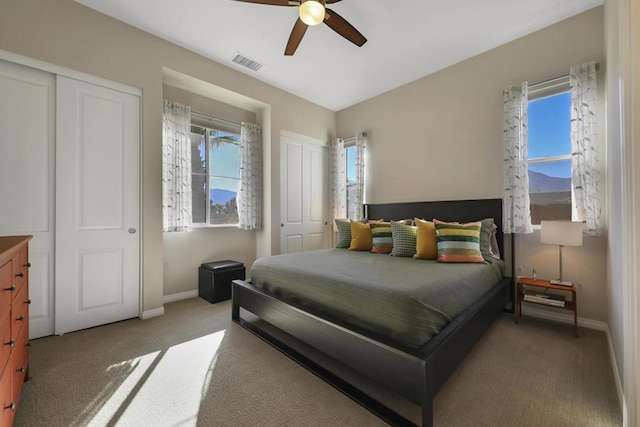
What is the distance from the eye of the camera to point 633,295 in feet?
3.65

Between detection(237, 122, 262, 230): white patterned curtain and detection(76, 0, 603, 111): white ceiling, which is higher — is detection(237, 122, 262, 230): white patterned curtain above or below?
below

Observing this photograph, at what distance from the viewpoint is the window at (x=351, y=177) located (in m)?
4.78

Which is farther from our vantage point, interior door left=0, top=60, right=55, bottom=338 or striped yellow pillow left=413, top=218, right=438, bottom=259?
striped yellow pillow left=413, top=218, right=438, bottom=259

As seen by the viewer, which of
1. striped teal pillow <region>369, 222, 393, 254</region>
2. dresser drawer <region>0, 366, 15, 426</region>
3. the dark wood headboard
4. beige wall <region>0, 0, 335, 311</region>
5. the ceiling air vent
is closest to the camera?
dresser drawer <region>0, 366, 15, 426</region>

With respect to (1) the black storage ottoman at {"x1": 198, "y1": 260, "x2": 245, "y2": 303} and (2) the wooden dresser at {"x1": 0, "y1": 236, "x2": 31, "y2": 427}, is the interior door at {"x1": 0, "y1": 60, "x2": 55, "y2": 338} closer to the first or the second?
(2) the wooden dresser at {"x1": 0, "y1": 236, "x2": 31, "y2": 427}

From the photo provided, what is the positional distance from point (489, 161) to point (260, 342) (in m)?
3.25

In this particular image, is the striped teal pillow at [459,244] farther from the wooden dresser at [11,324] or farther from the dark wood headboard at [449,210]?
the wooden dresser at [11,324]

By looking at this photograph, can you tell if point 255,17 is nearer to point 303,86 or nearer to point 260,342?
point 303,86

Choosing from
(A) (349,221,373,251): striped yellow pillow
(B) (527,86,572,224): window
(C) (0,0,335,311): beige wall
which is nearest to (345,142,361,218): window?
(A) (349,221,373,251): striped yellow pillow

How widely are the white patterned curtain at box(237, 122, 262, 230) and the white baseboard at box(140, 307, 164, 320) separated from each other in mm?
1503

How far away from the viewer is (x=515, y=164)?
2865 millimetres

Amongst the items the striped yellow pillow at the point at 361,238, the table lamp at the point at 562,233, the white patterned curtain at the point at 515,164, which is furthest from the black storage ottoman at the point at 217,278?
the table lamp at the point at 562,233

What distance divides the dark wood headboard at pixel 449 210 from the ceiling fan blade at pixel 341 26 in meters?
2.20

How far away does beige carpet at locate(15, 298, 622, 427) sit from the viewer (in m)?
1.43
